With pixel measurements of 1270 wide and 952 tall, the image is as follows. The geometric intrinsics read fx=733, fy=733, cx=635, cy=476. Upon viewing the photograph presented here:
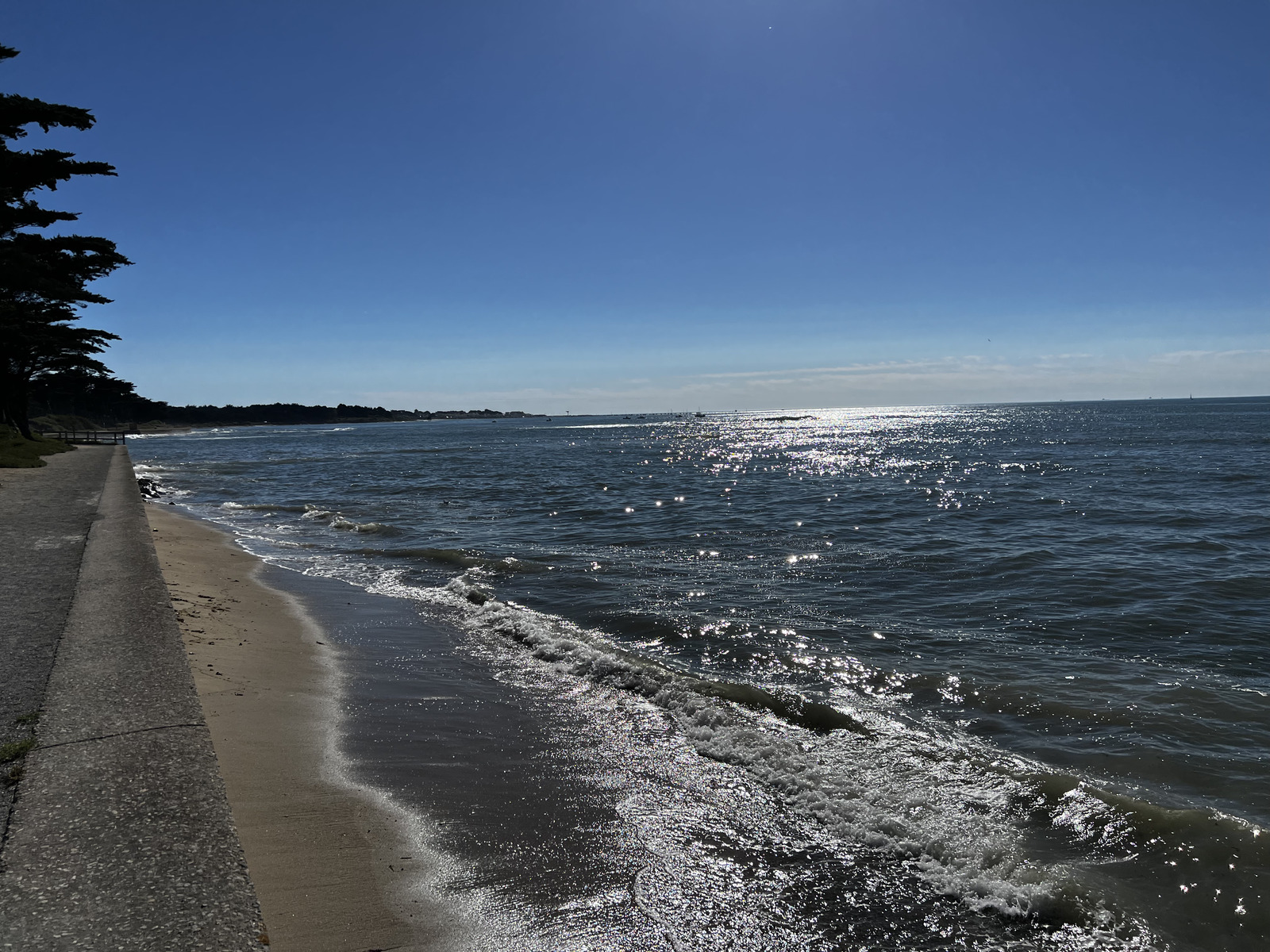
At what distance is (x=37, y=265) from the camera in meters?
24.1

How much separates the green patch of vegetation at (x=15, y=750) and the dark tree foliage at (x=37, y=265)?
24675 millimetres

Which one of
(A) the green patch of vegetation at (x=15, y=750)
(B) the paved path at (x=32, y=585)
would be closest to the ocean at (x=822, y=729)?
(A) the green patch of vegetation at (x=15, y=750)

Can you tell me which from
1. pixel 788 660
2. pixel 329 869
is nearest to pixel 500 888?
pixel 329 869

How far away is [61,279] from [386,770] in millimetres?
36580

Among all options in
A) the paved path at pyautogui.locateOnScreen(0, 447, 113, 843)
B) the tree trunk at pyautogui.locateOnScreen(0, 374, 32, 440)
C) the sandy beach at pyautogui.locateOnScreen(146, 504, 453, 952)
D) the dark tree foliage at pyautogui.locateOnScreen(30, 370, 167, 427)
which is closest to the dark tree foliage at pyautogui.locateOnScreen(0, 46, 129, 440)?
the tree trunk at pyautogui.locateOnScreen(0, 374, 32, 440)

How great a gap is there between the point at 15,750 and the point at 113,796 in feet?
2.96

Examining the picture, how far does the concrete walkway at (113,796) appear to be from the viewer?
2.76 m

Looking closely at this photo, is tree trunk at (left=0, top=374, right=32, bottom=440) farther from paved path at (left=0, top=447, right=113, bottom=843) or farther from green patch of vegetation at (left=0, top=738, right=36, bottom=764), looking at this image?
green patch of vegetation at (left=0, top=738, right=36, bottom=764)

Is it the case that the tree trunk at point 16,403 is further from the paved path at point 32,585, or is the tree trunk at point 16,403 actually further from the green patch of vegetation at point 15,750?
the green patch of vegetation at point 15,750

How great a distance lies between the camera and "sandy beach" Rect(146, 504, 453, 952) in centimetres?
378

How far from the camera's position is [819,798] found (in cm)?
546

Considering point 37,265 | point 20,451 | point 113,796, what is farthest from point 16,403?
point 113,796

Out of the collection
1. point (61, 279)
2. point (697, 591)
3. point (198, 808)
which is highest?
point (61, 279)

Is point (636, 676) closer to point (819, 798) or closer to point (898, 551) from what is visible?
point (819, 798)
